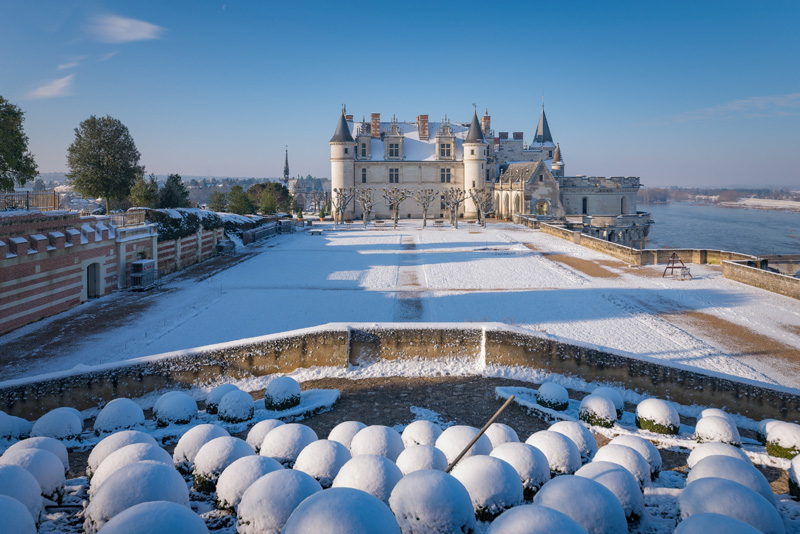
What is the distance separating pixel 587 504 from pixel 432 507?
1.51m

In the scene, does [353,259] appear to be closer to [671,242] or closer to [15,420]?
[15,420]

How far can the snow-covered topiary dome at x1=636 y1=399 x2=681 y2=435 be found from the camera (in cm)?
951

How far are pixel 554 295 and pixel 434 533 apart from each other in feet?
56.7

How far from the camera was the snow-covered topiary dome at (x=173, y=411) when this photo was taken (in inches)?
379

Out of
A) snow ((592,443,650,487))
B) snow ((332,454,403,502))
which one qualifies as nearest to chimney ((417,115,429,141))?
snow ((592,443,650,487))

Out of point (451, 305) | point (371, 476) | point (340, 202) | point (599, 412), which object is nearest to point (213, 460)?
point (371, 476)

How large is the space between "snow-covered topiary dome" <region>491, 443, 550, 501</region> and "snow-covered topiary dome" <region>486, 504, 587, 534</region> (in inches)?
78.6

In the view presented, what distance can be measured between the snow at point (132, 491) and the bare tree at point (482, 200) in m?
46.7

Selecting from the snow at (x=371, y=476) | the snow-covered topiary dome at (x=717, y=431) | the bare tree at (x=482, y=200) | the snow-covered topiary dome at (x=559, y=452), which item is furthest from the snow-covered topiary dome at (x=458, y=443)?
the bare tree at (x=482, y=200)

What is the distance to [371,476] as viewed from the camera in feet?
18.8

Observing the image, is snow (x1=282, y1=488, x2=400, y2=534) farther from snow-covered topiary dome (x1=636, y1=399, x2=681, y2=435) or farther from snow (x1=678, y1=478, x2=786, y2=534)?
snow-covered topiary dome (x1=636, y1=399, x2=681, y2=435)

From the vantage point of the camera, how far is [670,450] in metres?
9.12

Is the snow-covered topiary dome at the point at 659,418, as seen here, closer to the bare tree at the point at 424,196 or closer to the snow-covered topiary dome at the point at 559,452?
the snow-covered topiary dome at the point at 559,452

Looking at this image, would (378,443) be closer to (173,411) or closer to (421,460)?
(421,460)
